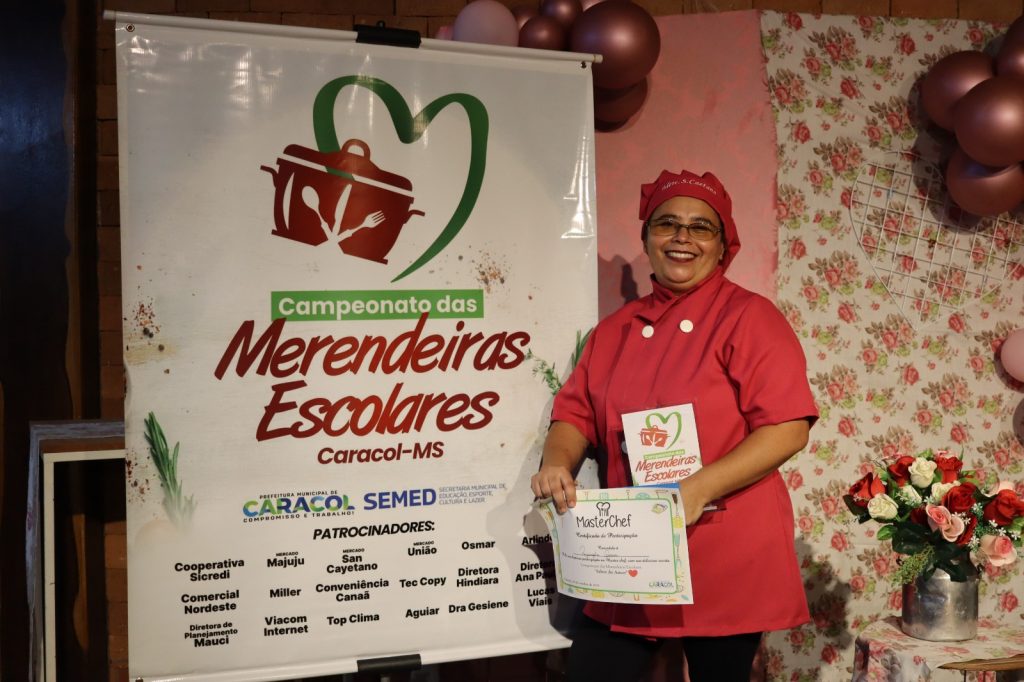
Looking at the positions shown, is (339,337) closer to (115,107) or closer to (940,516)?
(115,107)

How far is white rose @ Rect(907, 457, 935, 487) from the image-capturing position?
93.4 inches

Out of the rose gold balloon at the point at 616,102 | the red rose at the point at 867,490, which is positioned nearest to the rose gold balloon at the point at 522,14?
the rose gold balloon at the point at 616,102

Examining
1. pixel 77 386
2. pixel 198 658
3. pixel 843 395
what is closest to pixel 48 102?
pixel 77 386

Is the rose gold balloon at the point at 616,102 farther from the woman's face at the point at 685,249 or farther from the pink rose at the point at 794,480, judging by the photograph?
the pink rose at the point at 794,480

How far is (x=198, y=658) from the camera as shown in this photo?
7.20ft

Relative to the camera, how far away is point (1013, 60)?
9.20 feet

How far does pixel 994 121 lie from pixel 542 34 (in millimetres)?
1290

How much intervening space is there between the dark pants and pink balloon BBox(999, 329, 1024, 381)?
1542 millimetres

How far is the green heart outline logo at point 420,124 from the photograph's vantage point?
2.29 metres

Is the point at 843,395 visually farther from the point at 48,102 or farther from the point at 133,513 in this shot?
the point at 48,102

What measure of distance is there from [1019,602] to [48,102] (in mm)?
3523

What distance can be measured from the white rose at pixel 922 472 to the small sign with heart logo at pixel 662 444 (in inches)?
26.9

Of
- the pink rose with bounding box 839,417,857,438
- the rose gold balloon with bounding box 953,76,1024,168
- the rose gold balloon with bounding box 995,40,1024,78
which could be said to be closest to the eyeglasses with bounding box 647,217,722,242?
the rose gold balloon with bounding box 953,76,1024,168

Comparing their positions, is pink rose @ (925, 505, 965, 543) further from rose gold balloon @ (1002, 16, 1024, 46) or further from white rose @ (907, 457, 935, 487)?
rose gold balloon @ (1002, 16, 1024, 46)
